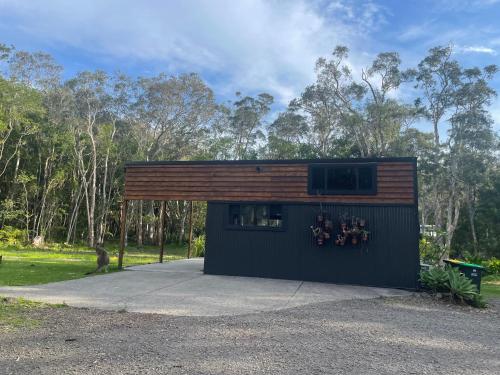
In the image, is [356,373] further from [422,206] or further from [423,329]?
[422,206]

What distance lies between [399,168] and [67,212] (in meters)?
27.3

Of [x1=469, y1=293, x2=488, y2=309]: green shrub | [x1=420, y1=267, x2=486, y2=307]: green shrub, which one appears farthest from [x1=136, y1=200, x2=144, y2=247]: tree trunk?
[x1=469, y1=293, x2=488, y2=309]: green shrub

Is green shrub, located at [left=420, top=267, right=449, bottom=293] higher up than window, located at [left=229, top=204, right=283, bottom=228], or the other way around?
window, located at [left=229, top=204, right=283, bottom=228]

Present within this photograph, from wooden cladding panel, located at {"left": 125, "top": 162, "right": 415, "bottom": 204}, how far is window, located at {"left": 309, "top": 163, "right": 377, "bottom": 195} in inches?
5.1

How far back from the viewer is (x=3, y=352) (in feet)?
12.7

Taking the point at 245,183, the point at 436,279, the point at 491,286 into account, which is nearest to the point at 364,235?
the point at 436,279

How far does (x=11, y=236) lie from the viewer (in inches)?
902

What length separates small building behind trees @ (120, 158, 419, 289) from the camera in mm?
9312

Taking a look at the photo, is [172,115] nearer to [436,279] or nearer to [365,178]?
[365,178]

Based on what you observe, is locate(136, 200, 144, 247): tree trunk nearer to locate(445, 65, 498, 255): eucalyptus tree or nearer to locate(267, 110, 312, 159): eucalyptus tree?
locate(267, 110, 312, 159): eucalyptus tree

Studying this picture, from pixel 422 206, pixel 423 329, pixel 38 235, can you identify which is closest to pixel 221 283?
pixel 423 329

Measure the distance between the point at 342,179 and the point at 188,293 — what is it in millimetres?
4824

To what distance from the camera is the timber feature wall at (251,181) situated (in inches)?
370

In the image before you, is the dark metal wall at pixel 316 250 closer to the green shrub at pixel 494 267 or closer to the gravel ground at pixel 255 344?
the gravel ground at pixel 255 344
